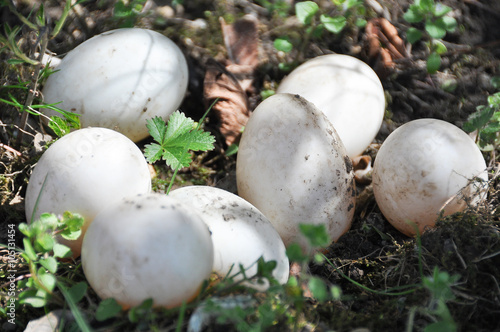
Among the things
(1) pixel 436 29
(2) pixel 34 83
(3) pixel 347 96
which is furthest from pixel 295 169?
(2) pixel 34 83

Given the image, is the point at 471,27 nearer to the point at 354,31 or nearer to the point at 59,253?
the point at 354,31

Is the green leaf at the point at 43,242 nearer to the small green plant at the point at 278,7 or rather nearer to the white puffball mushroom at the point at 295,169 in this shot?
the white puffball mushroom at the point at 295,169

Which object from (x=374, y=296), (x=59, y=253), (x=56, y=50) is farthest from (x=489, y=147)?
(x=56, y=50)

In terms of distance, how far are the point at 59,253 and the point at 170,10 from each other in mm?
1429

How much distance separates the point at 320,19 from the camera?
2.25m

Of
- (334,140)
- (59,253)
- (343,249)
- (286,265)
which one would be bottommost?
(343,249)

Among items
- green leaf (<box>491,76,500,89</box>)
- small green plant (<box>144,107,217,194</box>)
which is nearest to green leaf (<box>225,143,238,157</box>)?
small green plant (<box>144,107,217,194</box>)

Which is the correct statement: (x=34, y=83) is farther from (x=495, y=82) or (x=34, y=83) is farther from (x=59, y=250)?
(x=495, y=82)

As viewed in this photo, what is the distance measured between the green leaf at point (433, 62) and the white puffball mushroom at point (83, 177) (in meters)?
1.28

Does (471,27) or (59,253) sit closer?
(59,253)

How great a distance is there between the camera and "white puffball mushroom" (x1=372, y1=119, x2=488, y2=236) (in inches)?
65.2

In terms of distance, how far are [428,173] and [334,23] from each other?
82 cm

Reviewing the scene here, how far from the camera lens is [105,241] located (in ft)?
4.23

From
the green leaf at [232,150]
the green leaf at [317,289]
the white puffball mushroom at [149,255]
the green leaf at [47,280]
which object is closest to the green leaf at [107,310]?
the white puffball mushroom at [149,255]
